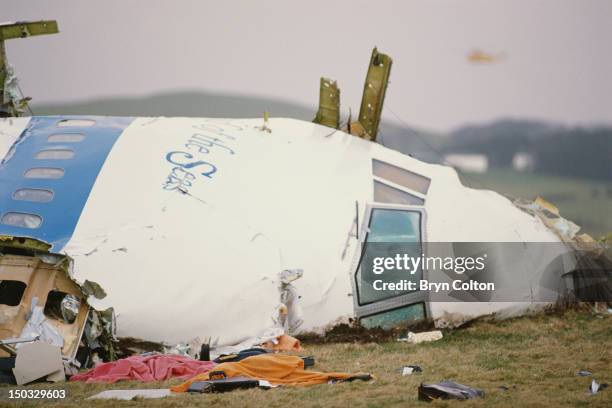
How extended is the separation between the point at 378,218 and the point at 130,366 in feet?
18.0

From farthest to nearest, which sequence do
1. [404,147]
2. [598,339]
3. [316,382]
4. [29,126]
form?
[404,147] < [29,126] < [598,339] < [316,382]

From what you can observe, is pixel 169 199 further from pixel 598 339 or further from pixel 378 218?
pixel 598 339

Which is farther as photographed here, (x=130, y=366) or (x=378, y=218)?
(x=378, y=218)

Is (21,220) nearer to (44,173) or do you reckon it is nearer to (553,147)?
(44,173)

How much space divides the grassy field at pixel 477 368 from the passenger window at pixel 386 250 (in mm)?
939

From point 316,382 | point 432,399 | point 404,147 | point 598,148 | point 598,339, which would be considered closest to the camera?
point 432,399

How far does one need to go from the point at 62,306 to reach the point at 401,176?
693 centimetres

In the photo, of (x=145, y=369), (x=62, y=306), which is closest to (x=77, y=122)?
(x=62, y=306)

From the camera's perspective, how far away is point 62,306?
16375mm

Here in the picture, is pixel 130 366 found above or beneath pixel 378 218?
beneath

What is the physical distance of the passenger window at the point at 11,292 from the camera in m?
18.0

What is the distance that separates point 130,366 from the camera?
15461 mm

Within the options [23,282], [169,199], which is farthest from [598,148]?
[23,282]

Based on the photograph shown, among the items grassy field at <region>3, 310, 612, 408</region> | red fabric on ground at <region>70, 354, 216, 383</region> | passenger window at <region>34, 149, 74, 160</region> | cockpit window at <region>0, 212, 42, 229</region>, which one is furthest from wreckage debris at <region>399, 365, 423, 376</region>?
passenger window at <region>34, 149, 74, 160</region>
